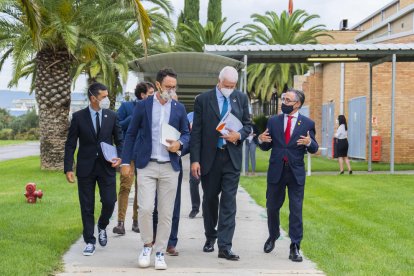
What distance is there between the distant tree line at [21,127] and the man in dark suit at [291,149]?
8132cm

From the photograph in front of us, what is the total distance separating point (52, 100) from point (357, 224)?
46.4 ft

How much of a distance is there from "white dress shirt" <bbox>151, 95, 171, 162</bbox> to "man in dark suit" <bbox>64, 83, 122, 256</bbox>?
2.77ft

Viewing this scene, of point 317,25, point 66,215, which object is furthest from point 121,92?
point 66,215

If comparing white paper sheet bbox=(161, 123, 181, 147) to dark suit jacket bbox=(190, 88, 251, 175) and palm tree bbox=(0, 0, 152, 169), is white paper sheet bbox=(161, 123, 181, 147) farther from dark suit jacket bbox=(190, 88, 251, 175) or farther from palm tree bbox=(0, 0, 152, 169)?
palm tree bbox=(0, 0, 152, 169)

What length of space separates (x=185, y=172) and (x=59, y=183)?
4.07 m

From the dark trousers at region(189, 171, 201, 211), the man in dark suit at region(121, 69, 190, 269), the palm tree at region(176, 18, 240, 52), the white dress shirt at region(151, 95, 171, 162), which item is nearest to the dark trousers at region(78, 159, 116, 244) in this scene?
the man in dark suit at region(121, 69, 190, 269)

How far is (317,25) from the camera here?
43.9 meters

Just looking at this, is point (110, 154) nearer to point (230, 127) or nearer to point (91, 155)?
point (91, 155)

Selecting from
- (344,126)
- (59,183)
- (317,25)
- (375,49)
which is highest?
(317,25)

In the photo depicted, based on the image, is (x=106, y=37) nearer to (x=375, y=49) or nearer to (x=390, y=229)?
(x=375, y=49)

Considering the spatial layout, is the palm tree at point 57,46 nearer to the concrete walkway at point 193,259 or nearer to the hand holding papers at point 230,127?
the concrete walkway at point 193,259

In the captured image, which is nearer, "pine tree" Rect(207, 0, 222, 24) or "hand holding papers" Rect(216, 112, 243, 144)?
"hand holding papers" Rect(216, 112, 243, 144)

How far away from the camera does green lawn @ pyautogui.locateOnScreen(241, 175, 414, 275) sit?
24.3 ft

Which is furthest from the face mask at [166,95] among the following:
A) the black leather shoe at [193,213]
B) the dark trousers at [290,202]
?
the black leather shoe at [193,213]
